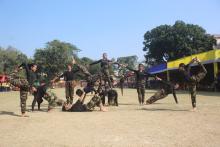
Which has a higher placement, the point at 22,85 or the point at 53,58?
the point at 53,58

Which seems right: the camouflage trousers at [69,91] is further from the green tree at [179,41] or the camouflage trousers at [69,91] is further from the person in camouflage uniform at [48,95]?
the green tree at [179,41]

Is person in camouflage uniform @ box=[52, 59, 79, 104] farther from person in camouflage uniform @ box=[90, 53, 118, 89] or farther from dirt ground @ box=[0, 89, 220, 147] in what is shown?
A: dirt ground @ box=[0, 89, 220, 147]

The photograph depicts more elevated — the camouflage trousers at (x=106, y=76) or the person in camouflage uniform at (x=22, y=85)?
the camouflage trousers at (x=106, y=76)

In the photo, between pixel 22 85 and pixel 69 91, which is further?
pixel 69 91

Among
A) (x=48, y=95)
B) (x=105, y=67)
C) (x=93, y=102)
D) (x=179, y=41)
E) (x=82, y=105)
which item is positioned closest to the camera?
(x=93, y=102)

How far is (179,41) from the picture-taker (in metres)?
72.6

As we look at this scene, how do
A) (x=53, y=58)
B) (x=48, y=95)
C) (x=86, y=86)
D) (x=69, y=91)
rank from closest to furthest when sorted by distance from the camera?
(x=48, y=95) → (x=86, y=86) → (x=69, y=91) → (x=53, y=58)

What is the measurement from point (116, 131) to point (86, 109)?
582 cm

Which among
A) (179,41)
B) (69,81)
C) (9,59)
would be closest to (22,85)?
(69,81)

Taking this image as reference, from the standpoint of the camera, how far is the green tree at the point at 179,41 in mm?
72438

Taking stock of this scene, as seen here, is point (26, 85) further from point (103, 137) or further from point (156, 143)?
point (156, 143)

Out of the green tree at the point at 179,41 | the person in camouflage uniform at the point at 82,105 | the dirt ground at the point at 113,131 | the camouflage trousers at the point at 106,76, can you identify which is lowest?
the dirt ground at the point at 113,131

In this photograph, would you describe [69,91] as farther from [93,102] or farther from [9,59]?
[9,59]

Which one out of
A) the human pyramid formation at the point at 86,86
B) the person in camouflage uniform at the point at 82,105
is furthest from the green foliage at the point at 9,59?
the person in camouflage uniform at the point at 82,105
